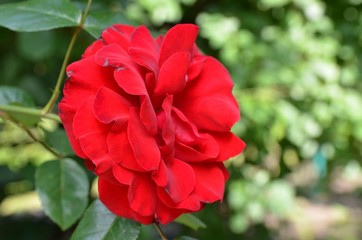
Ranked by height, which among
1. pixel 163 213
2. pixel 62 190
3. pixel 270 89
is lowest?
pixel 270 89

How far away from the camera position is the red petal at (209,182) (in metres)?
0.50

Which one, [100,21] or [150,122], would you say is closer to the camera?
[150,122]

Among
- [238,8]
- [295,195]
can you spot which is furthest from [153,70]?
[295,195]

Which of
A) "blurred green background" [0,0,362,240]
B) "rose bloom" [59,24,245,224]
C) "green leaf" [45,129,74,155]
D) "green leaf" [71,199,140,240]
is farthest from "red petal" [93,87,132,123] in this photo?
"blurred green background" [0,0,362,240]

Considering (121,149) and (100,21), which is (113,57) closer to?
(121,149)

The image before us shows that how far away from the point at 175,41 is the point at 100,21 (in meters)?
0.18

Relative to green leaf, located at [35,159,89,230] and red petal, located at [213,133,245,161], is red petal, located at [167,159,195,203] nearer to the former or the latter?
red petal, located at [213,133,245,161]

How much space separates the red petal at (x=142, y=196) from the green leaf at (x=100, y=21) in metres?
0.22

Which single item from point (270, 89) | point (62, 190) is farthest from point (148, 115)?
point (270, 89)

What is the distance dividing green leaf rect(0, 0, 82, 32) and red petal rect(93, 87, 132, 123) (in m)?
0.19

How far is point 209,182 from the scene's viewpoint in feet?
1.65


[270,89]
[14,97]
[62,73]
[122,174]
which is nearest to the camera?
[122,174]

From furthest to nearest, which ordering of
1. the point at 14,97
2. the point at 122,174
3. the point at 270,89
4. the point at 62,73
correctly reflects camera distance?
the point at 270,89
the point at 14,97
the point at 62,73
the point at 122,174

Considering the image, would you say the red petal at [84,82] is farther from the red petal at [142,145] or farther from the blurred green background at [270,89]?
the blurred green background at [270,89]
